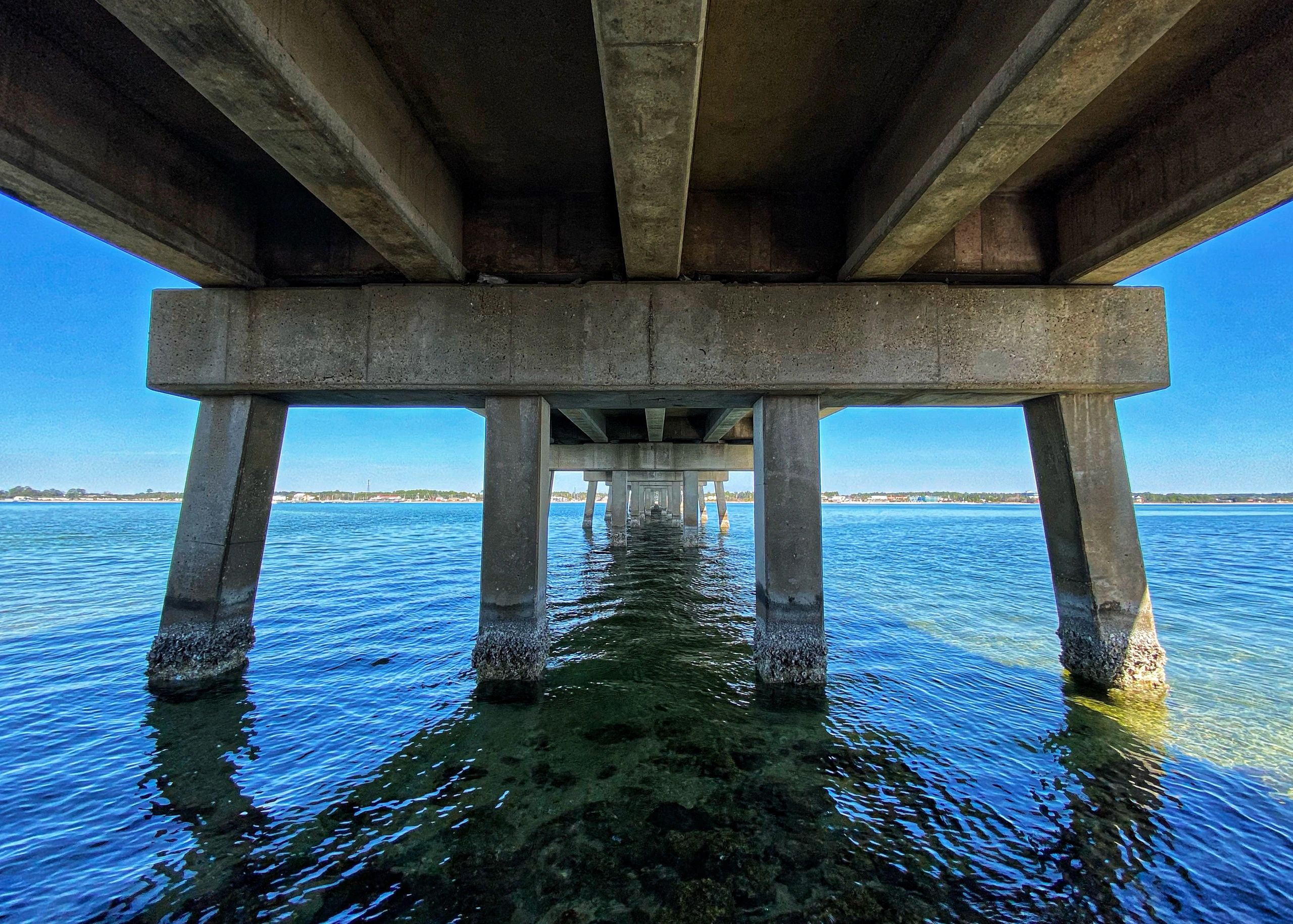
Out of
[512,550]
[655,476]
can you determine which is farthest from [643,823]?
[655,476]

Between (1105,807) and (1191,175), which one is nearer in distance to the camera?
(1105,807)

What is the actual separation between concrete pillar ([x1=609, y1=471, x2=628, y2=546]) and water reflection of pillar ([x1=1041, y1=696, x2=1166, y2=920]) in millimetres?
21269

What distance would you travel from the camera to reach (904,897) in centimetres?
319

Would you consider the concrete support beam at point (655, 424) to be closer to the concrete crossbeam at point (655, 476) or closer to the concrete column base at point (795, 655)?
the concrete column base at point (795, 655)

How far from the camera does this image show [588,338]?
6566 mm

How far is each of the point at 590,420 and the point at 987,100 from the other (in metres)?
10.9

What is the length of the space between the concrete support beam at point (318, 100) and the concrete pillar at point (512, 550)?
232 cm

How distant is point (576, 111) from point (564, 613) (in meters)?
9.06

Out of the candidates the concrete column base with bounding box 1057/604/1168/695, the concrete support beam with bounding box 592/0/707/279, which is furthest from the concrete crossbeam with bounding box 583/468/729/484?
the concrete support beam with bounding box 592/0/707/279

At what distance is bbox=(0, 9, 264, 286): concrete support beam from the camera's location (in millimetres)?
4090

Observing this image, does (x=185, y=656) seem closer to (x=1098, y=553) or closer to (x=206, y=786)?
(x=206, y=786)

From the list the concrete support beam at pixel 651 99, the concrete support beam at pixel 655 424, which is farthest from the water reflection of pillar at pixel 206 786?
the concrete support beam at pixel 655 424

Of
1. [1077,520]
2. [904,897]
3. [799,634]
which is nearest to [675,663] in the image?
[799,634]

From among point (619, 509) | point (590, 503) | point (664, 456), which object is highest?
point (664, 456)
